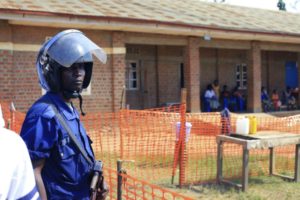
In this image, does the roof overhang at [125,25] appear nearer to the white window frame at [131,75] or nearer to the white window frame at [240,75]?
the white window frame at [131,75]

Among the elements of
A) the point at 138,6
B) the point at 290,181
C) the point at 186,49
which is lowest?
the point at 290,181

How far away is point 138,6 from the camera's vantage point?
14.3m

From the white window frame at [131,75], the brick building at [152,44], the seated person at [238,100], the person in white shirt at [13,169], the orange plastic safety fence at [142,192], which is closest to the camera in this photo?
the person in white shirt at [13,169]

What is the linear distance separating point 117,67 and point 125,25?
4.59 ft

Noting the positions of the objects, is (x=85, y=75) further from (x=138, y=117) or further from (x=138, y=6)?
(x=138, y=6)

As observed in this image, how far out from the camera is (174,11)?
14969 mm

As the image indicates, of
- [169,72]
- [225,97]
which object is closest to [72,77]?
[169,72]

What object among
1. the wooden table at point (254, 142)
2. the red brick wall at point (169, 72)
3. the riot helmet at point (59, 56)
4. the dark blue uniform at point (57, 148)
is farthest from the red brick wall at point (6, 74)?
the dark blue uniform at point (57, 148)

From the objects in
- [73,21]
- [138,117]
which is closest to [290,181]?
[138,117]

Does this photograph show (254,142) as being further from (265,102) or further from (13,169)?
(265,102)

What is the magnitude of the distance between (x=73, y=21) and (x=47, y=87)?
864cm

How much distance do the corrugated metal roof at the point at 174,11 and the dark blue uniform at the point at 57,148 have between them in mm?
8225

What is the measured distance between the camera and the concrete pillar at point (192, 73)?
47.0 ft

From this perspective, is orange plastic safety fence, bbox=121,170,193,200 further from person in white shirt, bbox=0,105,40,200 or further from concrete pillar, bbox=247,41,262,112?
concrete pillar, bbox=247,41,262,112
